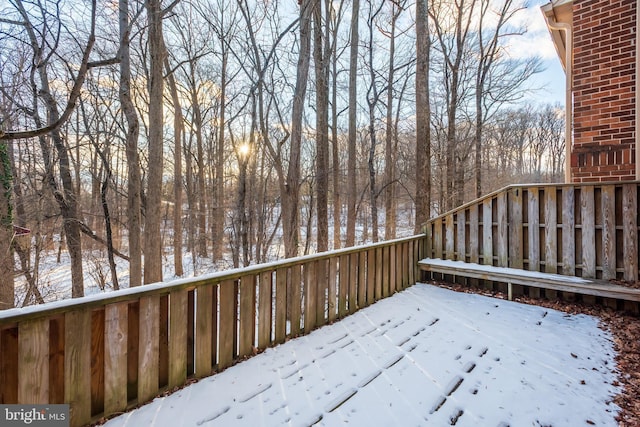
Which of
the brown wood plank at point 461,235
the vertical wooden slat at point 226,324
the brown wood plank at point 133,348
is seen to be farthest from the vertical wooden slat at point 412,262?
the brown wood plank at point 133,348

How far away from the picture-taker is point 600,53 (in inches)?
175

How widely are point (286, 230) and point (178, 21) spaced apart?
7532mm

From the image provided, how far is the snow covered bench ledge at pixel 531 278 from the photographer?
3756mm

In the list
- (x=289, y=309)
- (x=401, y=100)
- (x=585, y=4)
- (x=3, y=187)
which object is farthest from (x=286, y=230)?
(x=401, y=100)

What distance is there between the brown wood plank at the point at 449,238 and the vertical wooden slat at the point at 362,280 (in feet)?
6.29

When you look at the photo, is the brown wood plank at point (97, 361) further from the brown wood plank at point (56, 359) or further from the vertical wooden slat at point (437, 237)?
the vertical wooden slat at point (437, 237)

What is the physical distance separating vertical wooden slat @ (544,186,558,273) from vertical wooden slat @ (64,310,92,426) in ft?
17.3

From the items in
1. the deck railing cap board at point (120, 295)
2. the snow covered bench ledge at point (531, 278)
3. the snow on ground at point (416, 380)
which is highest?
the deck railing cap board at point (120, 295)

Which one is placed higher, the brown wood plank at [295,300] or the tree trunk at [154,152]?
the tree trunk at [154,152]

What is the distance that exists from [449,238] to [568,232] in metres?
1.61

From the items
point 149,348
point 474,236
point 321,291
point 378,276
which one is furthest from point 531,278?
point 149,348

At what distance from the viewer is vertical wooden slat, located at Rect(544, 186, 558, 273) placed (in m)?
4.38

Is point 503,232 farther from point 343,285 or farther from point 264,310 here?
point 264,310

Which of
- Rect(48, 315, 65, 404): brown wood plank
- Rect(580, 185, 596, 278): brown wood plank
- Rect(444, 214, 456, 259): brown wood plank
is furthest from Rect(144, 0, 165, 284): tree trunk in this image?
Rect(580, 185, 596, 278): brown wood plank
